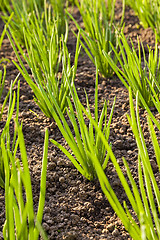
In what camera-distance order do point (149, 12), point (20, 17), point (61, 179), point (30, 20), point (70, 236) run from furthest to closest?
point (20, 17) < point (149, 12) < point (30, 20) < point (61, 179) < point (70, 236)

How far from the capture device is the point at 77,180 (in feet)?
4.43

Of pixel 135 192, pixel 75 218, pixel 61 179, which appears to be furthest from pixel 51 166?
pixel 135 192

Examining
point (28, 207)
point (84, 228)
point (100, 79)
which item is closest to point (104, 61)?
point (100, 79)

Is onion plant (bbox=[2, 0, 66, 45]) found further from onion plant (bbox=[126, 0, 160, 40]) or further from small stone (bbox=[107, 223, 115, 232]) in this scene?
small stone (bbox=[107, 223, 115, 232])

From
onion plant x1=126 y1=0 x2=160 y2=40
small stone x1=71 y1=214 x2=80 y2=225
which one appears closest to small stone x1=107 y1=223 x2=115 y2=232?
small stone x1=71 y1=214 x2=80 y2=225

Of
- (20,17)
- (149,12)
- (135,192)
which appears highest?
(20,17)

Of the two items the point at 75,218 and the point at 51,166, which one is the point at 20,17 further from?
the point at 75,218

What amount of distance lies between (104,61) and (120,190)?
33.1 inches

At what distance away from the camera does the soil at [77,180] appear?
3.81ft

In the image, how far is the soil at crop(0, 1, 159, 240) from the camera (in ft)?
3.81

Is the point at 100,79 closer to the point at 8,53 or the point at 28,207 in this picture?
the point at 8,53

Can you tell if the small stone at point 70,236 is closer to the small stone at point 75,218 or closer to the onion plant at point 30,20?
the small stone at point 75,218

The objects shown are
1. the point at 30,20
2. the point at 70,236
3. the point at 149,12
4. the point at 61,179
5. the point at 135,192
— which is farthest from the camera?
the point at 149,12

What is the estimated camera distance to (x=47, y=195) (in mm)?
1304
